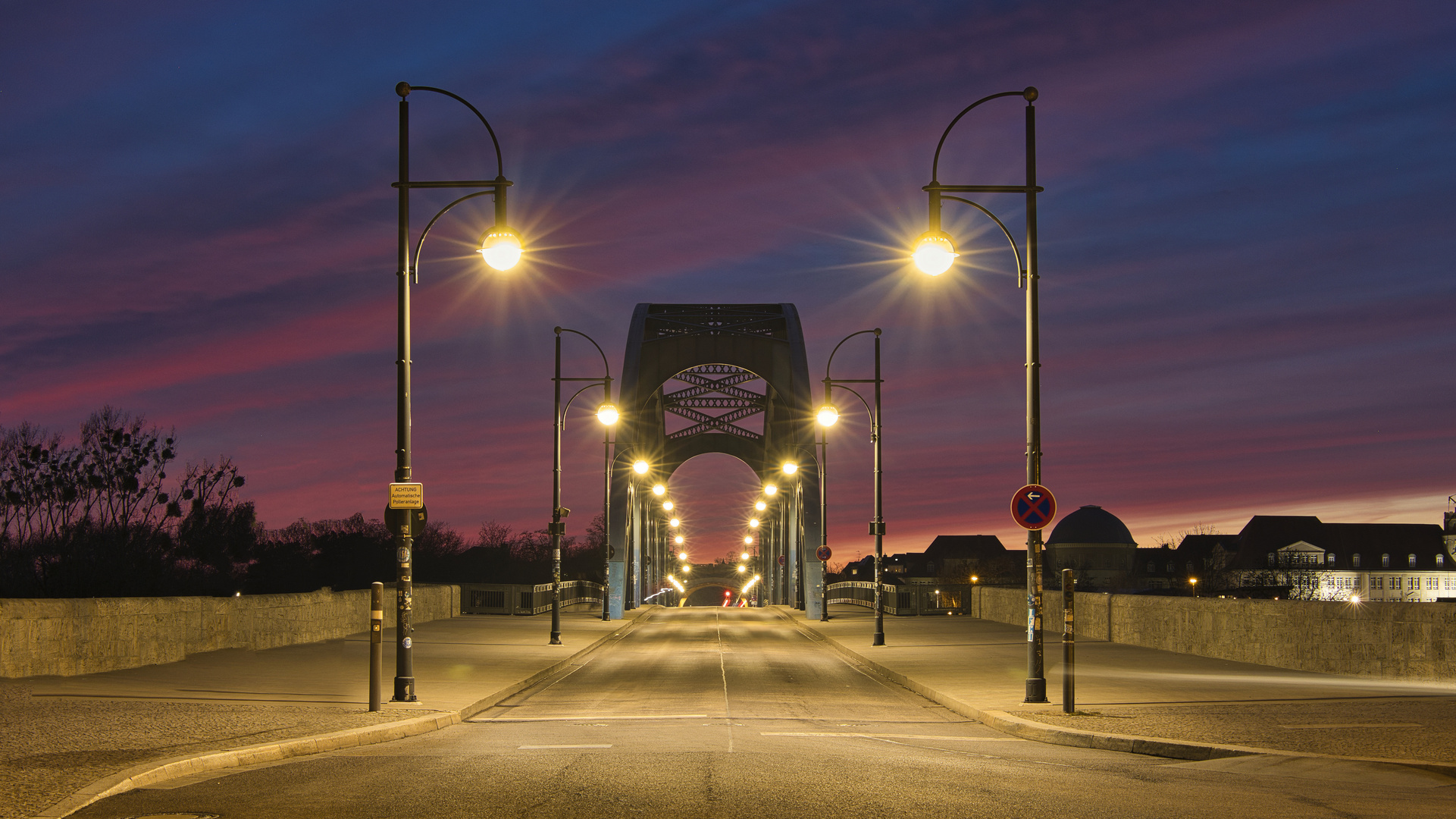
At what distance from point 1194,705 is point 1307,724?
7.84ft

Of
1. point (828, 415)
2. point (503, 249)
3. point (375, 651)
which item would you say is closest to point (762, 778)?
point (375, 651)

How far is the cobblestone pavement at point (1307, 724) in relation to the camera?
12664 millimetres

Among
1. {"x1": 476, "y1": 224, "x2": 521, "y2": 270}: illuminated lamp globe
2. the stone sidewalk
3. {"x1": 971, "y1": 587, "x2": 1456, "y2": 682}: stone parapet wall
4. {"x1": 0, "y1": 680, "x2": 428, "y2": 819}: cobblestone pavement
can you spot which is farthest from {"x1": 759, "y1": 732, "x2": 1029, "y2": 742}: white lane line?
{"x1": 476, "y1": 224, "x2": 521, "y2": 270}: illuminated lamp globe

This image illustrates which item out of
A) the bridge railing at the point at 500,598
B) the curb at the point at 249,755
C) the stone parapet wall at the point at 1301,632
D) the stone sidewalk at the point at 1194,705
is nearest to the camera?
the curb at the point at 249,755

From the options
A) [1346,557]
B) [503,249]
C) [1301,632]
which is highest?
[503,249]

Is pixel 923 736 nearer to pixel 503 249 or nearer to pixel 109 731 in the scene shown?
pixel 503 249

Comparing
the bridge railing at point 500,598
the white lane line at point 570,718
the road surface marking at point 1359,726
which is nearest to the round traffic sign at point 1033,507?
the road surface marking at point 1359,726

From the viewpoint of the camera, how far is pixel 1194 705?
16828mm

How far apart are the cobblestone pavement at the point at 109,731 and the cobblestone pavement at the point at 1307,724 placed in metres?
8.53

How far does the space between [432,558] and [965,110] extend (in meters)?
101

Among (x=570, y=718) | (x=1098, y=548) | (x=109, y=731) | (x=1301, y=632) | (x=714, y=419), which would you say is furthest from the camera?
(x=1098, y=548)

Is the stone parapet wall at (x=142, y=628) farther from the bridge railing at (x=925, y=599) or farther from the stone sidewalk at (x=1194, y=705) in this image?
the bridge railing at (x=925, y=599)

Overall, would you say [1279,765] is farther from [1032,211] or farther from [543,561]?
[543,561]

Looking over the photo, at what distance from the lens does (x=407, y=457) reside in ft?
58.3
